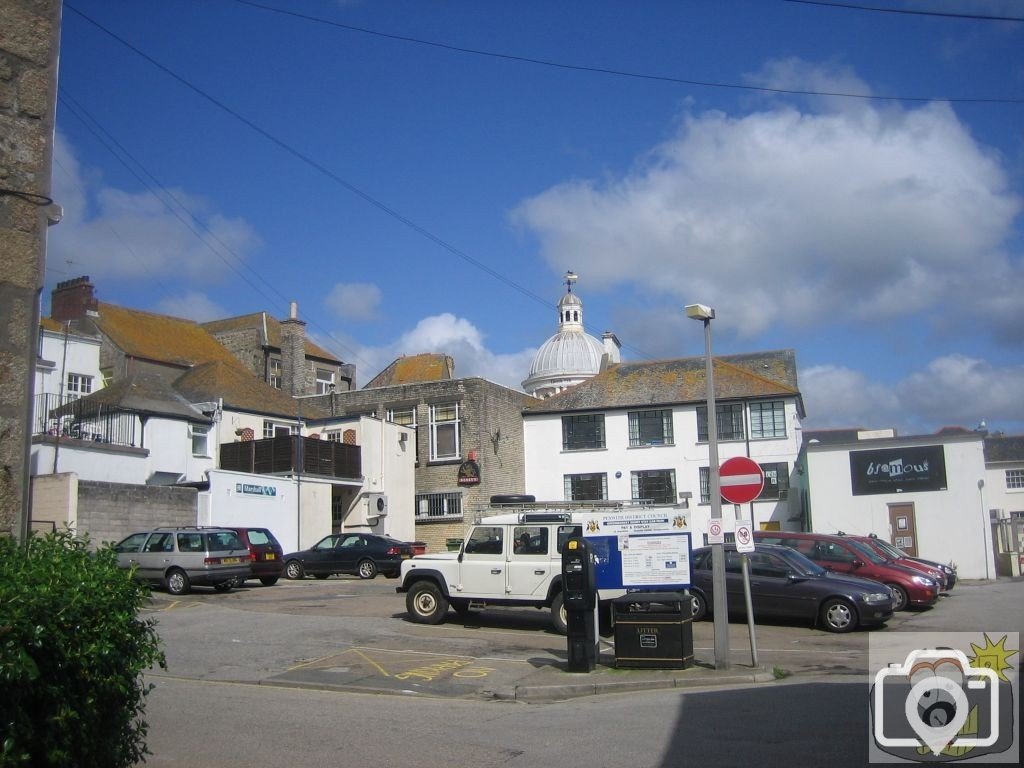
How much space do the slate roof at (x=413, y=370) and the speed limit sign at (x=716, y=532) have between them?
42282 mm

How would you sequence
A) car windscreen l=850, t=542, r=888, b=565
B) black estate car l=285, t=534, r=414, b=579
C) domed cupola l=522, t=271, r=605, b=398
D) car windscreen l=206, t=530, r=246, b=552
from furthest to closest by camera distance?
domed cupola l=522, t=271, r=605, b=398 < black estate car l=285, t=534, r=414, b=579 < car windscreen l=206, t=530, r=246, b=552 < car windscreen l=850, t=542, r=888, b=565

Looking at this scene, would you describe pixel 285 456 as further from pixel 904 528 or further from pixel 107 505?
pixel 904 528

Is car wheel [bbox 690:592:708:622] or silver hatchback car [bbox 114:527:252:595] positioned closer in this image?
car wheel [bbox 690:592:708:622]

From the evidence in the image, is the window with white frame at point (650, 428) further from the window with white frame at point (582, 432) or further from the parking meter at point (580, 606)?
the parking meter at point (580, 606)

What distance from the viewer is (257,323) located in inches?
2153

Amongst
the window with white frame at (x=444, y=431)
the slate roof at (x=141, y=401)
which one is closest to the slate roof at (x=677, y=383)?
the window with white frame at (x=444, y=431)

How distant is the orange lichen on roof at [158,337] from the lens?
43.4 metres

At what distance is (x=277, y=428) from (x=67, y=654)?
35425 millimetres

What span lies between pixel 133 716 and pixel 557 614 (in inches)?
468

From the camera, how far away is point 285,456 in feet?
115

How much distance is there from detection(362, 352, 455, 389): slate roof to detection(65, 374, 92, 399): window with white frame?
60.0 feet

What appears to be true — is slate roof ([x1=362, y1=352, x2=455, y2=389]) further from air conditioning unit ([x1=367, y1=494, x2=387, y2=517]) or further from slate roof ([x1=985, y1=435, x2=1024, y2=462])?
slate roof ([x1=985, y1=435, x2=1024, y2=462])

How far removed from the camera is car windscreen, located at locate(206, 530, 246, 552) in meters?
23.6

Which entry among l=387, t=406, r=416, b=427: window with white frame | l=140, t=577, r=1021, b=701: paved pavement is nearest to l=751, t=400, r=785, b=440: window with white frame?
l=387, t=406, r=416, b=427: window with white frame
